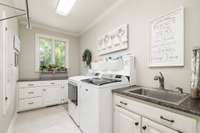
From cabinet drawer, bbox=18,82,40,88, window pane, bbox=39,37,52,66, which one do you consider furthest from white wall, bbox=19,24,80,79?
cabinet drawer, bbox=18,82,40,88

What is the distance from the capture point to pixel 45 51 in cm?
400

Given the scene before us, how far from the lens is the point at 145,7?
190 centimetres

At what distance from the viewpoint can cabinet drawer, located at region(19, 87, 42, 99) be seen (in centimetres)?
302

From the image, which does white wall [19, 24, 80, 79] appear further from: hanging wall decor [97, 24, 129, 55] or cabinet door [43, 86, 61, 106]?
hanging wall decor [97, 24, 129, 55]

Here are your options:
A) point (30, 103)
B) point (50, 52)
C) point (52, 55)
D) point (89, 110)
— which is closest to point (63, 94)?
point (30, 103)

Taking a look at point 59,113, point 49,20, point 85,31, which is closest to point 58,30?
point 49,20

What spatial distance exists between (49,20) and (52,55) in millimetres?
1237

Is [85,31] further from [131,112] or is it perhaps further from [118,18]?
[131,112]

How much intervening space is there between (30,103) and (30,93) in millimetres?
274

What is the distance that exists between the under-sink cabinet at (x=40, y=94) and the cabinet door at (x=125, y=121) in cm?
246

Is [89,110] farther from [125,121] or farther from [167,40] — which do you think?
[167,40]

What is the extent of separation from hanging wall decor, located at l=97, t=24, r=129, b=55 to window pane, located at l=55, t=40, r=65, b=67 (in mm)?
1824

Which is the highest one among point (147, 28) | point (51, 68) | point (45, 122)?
point (147, 28)

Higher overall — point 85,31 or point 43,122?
point 85,31
